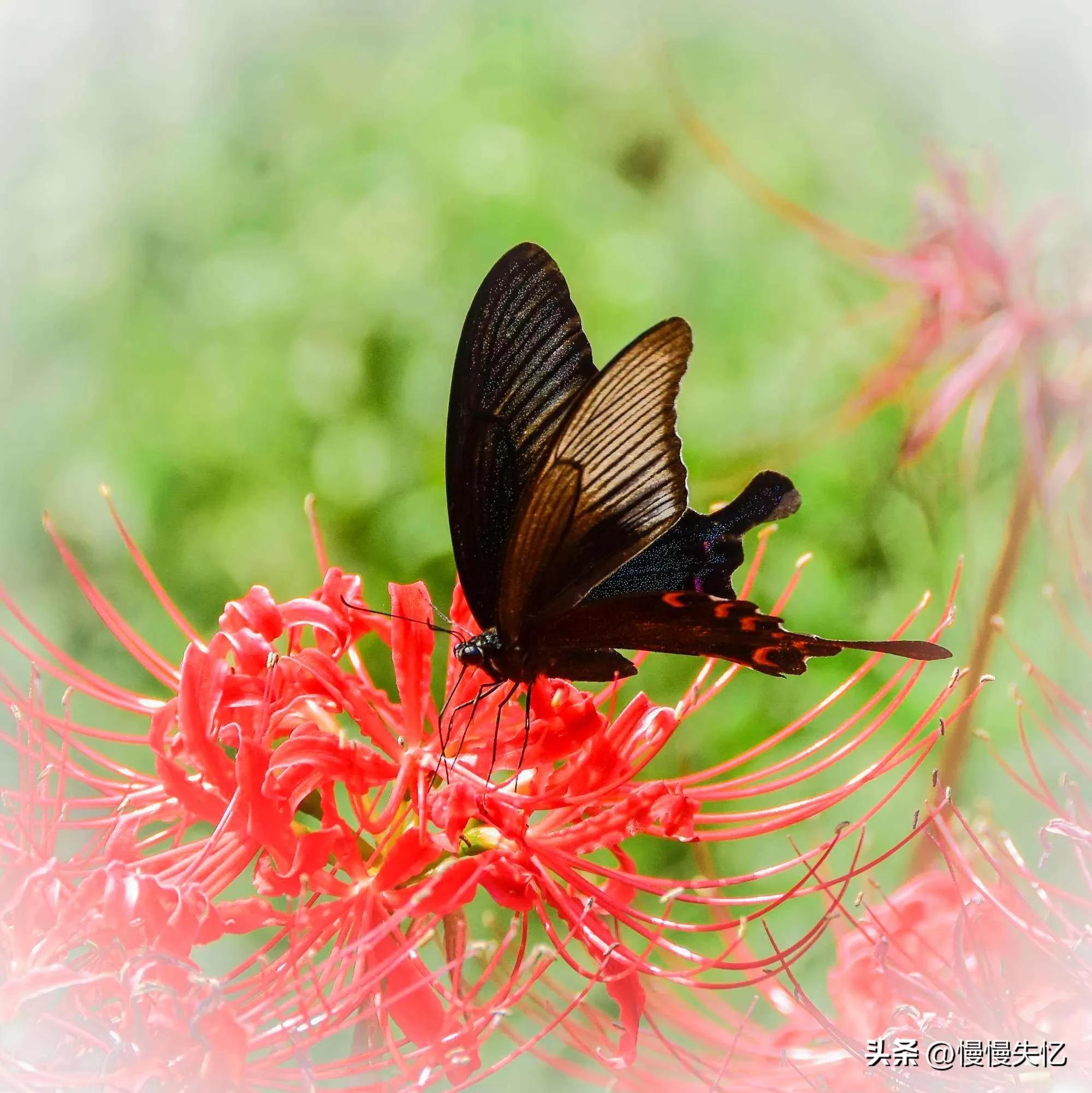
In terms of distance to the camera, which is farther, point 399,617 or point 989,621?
point 989,621

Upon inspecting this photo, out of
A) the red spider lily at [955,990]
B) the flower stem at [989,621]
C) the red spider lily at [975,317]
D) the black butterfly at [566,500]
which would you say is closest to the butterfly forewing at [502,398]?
the black butterfly at [566,500]

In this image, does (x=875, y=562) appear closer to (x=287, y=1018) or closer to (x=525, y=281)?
(x=525, y=281)

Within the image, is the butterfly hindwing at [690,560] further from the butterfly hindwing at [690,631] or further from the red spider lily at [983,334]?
the red spider lily at [983,334]

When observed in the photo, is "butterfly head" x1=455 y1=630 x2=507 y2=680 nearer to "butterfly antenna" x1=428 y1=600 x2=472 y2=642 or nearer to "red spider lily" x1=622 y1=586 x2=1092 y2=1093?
"butterfly antenna" x1=428 y1=600 x2=472 y2=642

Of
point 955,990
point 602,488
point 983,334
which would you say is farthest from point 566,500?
point 983,334

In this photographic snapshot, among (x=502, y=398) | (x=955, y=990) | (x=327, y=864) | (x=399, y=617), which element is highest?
(x=502, y=398)

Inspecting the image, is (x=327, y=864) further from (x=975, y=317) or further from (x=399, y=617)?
(x=975, y=317)

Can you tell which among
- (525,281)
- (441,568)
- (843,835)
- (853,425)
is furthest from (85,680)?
(853,425)
